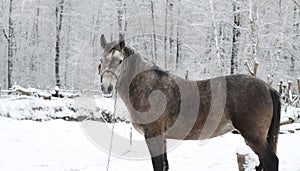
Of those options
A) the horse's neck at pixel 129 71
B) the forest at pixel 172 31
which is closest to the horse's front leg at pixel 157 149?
the horse's neck at pixel 129 71

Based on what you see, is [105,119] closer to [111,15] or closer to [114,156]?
[114,156]

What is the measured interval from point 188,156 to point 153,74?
3.23 metres

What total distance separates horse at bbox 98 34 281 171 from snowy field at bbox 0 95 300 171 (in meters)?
1.16

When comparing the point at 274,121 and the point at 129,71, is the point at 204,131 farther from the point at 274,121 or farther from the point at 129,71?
the point at 129,71

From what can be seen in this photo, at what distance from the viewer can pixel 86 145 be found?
796cm

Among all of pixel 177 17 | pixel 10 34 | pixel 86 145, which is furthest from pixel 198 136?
pixel 10 34

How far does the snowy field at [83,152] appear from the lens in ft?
18.6

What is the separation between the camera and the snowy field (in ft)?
18.6

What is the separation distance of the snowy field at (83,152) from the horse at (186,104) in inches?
45.5

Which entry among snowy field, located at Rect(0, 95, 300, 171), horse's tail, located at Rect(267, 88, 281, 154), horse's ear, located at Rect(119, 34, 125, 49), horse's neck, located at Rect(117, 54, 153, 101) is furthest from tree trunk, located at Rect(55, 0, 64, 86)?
horse's tail, located at Rect(267, 88, 281, 154)

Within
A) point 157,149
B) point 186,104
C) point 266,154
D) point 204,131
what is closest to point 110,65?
point 186,104

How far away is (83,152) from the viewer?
7188 millimetres

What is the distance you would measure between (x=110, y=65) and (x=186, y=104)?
110cm

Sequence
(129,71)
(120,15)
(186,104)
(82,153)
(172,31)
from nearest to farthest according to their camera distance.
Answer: (186,104) < (129,71) < (82,153) < (172,31) < (120,15)
